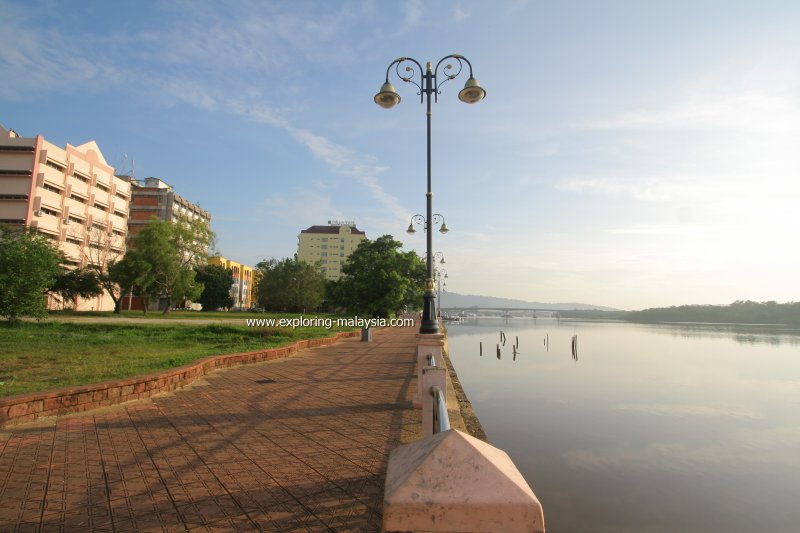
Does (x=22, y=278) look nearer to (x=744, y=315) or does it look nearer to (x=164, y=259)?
(x=164, y=259)

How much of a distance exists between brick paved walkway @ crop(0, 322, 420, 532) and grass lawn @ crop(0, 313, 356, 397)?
175 cm

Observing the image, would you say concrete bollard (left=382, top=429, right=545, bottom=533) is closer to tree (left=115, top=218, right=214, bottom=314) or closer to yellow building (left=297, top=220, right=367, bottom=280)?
tree (left=115, top=218, right=214, bottom=314)

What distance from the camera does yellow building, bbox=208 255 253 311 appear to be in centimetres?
8731

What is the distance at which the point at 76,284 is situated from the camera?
33.0 meters

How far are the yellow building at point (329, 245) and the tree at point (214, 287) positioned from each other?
46536 millimetres

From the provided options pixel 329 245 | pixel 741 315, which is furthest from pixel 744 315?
pixel 329 245

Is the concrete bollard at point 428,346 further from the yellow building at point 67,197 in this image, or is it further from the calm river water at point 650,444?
the yellow building at point 67,197

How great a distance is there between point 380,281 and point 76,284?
23556 mm

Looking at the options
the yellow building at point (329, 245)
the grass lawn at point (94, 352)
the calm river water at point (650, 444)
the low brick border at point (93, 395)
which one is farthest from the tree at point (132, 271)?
the yellow building at point (329, 245)

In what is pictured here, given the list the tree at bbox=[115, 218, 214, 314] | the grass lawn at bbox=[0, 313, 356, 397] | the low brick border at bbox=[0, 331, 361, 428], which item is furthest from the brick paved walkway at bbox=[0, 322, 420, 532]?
the tree at bbox=[115, 218, 214, 314]

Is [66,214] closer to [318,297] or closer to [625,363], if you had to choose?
[318,297]

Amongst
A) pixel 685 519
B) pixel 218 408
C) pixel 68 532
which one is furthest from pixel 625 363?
pixel 68 532

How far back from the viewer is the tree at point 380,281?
3133 centimetres

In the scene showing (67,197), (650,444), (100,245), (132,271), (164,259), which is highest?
(67,197)
